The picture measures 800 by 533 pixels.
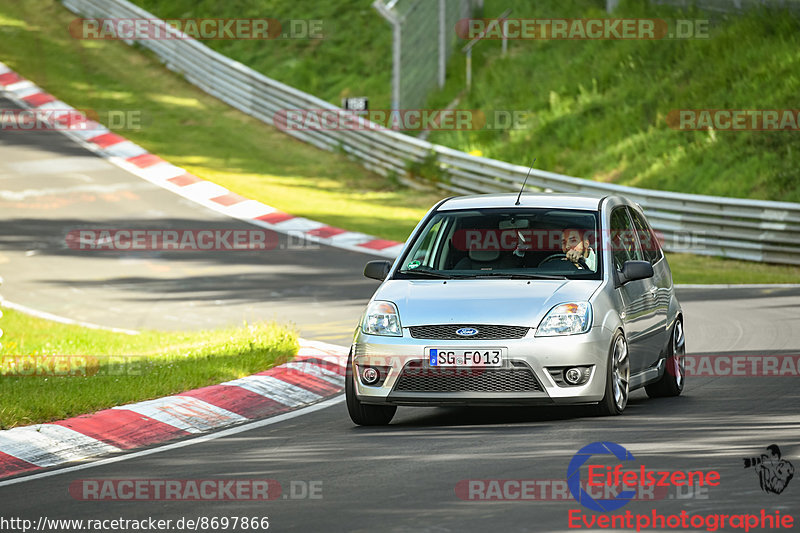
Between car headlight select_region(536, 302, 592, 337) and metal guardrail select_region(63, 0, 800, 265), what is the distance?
49.9 ft

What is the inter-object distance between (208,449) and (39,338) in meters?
8.57

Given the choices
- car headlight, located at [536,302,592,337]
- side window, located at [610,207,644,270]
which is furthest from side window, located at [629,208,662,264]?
car headlight, located at [536,302,592,337]

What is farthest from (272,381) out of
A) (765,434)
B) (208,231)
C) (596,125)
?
(596,125)

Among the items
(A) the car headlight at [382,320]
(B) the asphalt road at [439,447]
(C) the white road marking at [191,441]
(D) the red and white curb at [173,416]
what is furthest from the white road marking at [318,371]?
(A) the car headlight at [382,320]

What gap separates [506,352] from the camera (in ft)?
31.1

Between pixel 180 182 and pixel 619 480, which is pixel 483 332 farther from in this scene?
pixel 180 182

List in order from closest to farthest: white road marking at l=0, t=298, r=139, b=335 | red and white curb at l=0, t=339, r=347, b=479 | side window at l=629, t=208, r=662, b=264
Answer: red and white curb at l=0, t=339, r=347, b=479 → side window at l=629, t=208, r=662, b=264 → white road marking at l=0, t=298, r=139, b=335

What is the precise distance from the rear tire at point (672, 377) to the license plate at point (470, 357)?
7.63ft

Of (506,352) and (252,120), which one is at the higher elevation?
A: (252,120)

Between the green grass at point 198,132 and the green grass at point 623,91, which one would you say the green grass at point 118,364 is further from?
the green grass at point 623,91

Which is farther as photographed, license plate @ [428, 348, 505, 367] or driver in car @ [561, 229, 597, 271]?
driver in car @ [561, 229, 597, 271]

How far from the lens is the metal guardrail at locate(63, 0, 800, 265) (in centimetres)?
2462

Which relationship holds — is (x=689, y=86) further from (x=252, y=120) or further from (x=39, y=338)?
(x=39, y=338)

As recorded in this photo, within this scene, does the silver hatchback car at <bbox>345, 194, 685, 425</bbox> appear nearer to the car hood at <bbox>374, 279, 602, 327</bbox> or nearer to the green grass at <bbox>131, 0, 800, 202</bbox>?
the car hood at <bbox>374, 279, 602, 327</bbox>
